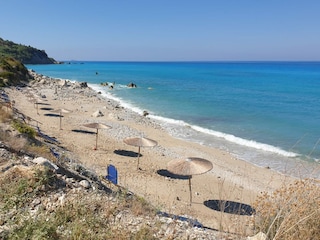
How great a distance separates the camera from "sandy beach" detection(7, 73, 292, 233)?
1013 centimetres

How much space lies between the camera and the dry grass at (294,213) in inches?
136

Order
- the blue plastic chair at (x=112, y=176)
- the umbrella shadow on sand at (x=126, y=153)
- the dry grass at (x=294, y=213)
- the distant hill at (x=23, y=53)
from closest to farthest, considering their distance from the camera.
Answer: the dry grass at (x=294, y=213), the blue plastic chair at (x=112, y=176), the umbrella shadow on sand at (x=126, y=153), the distant hill at (x=23, y=53)

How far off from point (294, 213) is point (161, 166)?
1074cm

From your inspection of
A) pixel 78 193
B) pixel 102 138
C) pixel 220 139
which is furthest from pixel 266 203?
pixel 220 139

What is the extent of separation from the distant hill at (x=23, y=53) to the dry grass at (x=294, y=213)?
117 meters

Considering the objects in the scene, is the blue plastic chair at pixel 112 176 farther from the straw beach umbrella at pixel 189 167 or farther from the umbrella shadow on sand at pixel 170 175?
the umbrella shadow on sand at pixel 170 175

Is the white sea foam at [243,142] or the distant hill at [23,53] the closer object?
the white sea foam at [243,142]

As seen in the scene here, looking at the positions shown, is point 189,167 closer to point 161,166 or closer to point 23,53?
point 161,166

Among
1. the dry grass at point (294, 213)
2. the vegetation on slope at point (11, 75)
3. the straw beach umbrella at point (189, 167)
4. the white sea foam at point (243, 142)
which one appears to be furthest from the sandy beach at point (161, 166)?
the vegetation on slope at point (11, 75)

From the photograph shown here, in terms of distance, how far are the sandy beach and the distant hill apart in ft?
328

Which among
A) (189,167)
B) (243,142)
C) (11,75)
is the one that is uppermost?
(11,75)

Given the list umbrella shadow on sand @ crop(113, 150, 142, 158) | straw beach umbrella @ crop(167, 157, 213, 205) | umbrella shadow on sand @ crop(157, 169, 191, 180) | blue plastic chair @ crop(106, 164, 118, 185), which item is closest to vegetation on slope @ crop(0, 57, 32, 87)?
umbrella shadow on sand @ crop(113, 150, 142, 158)

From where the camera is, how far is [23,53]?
4985 inches

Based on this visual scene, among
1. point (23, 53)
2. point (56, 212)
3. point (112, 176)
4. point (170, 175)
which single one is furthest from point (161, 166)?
point (23, 53)
